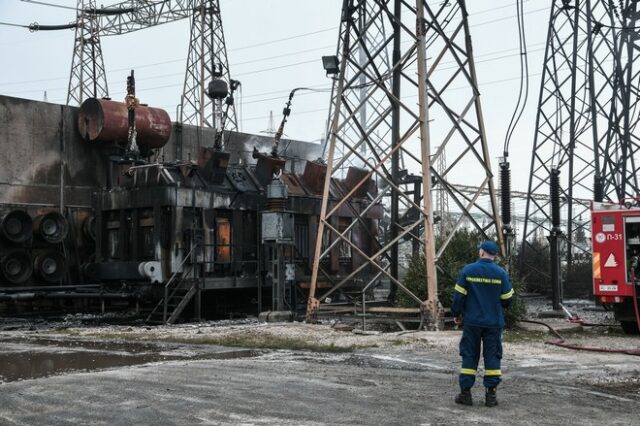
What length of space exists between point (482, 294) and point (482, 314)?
0.20m

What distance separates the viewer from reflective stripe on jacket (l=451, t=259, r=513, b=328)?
281 inches

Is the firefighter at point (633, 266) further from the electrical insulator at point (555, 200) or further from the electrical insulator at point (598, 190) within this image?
the electrical insulator at point (598, 190)

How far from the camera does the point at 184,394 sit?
7219 mm

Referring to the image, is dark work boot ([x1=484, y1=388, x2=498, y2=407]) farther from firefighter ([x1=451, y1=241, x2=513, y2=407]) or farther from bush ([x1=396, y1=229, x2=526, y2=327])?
bush ([x1=396, y1=229, x2=526, y2=327])

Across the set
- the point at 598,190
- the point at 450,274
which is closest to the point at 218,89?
the point at 450,274

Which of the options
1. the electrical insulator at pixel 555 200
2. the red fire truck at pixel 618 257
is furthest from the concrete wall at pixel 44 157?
the red fire truck at pixel 618 257

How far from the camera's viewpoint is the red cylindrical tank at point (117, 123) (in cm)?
2167

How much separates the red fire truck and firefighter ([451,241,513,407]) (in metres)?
6.99

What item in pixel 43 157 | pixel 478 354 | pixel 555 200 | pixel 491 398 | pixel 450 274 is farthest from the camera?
pixel 43 157

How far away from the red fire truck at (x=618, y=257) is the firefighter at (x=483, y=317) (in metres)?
6.99

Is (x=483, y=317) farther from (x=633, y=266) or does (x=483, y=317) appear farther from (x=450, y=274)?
(x=450, y=274)

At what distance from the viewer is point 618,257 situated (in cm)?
1348

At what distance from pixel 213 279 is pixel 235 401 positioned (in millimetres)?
12616

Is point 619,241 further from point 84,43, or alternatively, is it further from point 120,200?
point 84,43
